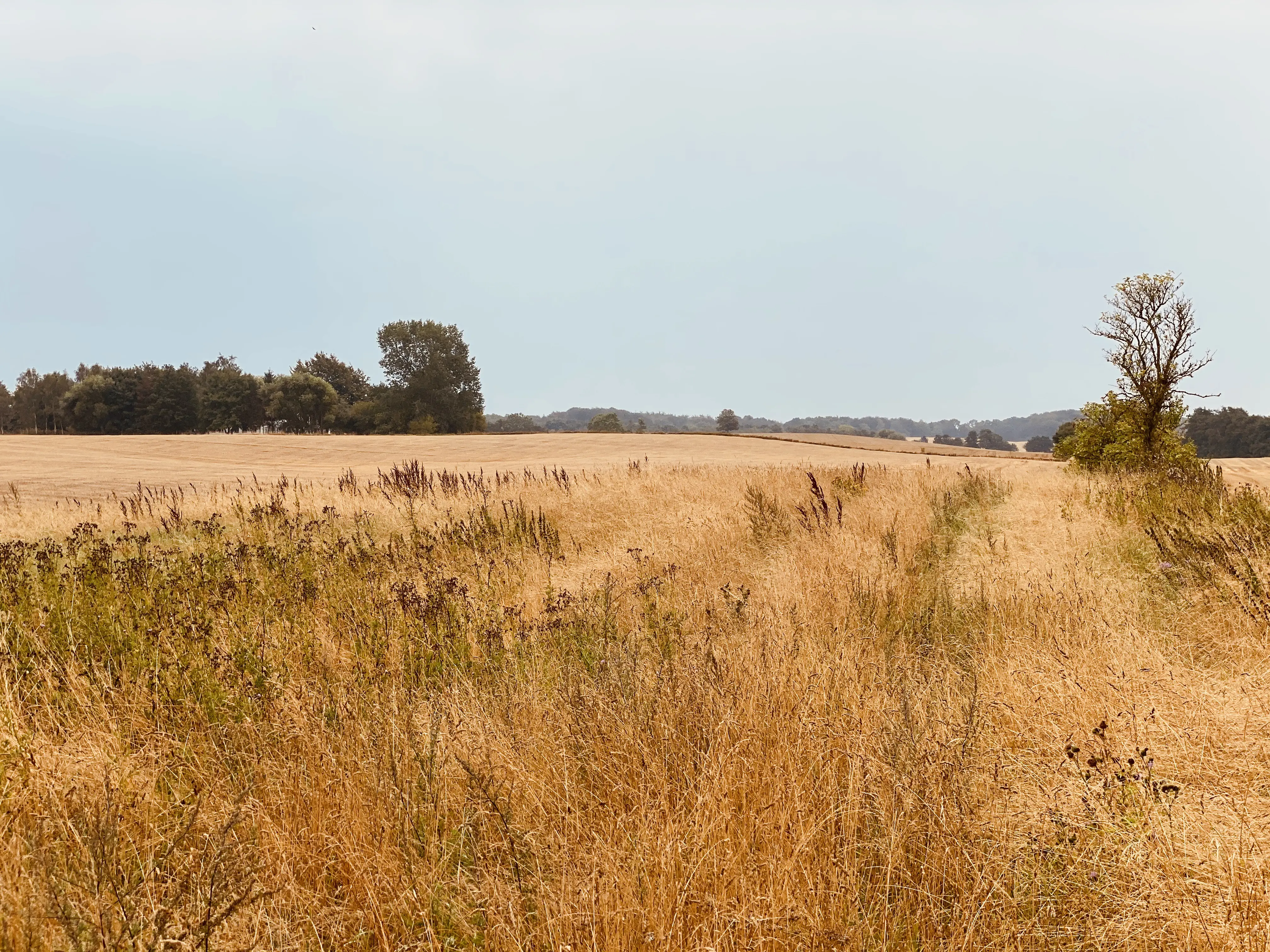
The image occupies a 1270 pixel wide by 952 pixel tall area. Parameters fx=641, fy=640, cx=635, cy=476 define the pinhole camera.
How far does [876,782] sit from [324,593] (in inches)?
190

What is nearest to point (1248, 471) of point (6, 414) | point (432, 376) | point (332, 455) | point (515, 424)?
point (332, 455)

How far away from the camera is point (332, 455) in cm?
3359

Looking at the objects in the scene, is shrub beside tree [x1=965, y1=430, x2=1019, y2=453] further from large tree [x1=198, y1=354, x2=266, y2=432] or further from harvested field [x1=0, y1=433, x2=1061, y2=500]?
large tree [x1=198, y1=354, x2=266, y2=432]

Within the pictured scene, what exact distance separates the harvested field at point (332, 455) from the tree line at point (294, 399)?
1902cm

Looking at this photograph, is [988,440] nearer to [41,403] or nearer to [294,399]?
[294,399]

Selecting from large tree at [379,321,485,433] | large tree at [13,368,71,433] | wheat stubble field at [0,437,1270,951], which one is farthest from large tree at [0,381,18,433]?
wheat stubble field at [0,437,1270,951]

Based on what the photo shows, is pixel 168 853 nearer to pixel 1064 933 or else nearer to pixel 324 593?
pixel 1064 933

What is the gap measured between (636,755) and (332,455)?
3470 cm

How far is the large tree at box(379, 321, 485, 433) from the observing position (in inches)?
2494

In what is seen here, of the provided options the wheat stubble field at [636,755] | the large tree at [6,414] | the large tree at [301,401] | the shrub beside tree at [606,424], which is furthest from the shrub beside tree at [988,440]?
the large tree at [6,414]

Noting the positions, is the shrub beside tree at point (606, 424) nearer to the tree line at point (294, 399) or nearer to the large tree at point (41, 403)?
the tree line at point (294, 399)

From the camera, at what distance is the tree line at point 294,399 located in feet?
209

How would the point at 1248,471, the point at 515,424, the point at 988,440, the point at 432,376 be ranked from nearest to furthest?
the point at 1248,471
the point at 432,376
the point at 988,440
the point at 515,424

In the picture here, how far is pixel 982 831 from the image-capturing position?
2.52 metres
